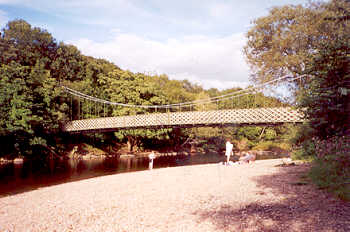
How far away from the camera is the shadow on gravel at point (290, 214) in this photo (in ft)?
15.9

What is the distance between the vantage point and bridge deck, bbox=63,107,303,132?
2041 cm

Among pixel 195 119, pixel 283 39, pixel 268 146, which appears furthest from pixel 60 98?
pixel 268 146

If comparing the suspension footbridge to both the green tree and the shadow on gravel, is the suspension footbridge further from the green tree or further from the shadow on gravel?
the shadow on gravel

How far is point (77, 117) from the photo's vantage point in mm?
34688

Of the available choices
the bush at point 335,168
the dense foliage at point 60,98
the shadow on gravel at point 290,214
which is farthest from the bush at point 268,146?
the shadow on gravel at point 290,214

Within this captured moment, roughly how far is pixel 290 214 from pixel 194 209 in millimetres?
2050

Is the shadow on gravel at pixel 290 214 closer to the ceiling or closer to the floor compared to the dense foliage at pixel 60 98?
closer to the floor

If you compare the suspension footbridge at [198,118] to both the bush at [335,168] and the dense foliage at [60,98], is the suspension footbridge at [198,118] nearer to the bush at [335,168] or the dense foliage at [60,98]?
the dense foliage at [60,98]

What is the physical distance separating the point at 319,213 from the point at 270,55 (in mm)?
15800

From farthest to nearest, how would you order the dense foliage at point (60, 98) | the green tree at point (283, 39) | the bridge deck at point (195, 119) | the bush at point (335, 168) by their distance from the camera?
1. the dense foliage at point (60, 98)
2. the bridge deck at point (195, 119)
3. the green tree at point (283, 39)
4. the bush at point (335, 168)

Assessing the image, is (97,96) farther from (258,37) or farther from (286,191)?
(286,191)

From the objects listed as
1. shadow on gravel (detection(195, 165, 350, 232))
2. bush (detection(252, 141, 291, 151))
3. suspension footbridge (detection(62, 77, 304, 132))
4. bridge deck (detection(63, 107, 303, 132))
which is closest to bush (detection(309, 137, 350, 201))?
shadow on gravel (detection(195, 165, 350, 232))

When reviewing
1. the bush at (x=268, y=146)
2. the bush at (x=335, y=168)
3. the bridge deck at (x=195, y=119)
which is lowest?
the bush at (x=268, y=146)

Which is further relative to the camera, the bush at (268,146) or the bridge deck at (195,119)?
the bush at (268,146)
